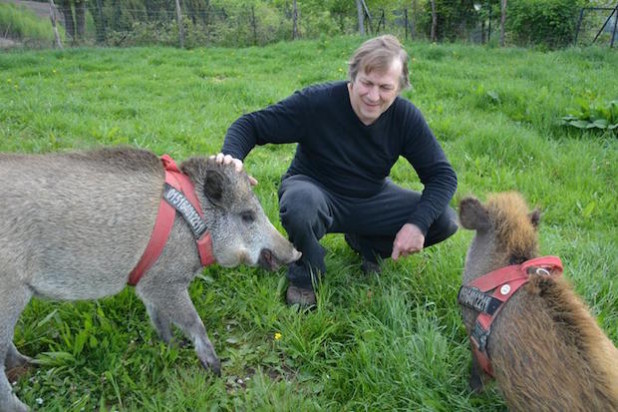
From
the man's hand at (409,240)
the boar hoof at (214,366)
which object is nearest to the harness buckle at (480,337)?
the man's hand at (409,240)

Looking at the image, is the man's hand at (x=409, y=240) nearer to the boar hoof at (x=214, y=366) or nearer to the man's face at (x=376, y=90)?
the man's face at (x=376, y=90)

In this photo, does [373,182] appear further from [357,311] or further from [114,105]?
[114,105]

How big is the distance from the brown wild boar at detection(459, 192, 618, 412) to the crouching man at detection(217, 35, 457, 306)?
71cm

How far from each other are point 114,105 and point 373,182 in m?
5.26

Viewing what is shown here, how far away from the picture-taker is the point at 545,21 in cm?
1498

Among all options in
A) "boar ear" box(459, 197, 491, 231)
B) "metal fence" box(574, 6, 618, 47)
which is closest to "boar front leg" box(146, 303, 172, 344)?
"boar ear" box(459, 197, 491, 231)

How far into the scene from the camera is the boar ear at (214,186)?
8.76 ft

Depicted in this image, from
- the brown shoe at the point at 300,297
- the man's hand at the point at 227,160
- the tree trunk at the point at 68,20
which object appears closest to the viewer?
the man's hand at the point at 227,160

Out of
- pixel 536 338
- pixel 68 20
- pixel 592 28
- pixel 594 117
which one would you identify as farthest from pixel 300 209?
pixel 68 20

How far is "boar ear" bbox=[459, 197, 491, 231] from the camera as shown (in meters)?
2.54

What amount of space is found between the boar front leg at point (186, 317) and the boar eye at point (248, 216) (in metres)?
0.52

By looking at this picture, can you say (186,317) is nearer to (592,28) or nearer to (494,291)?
(494,291)

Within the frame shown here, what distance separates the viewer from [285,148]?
6.00m

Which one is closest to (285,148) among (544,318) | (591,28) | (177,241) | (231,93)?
(231,93)
